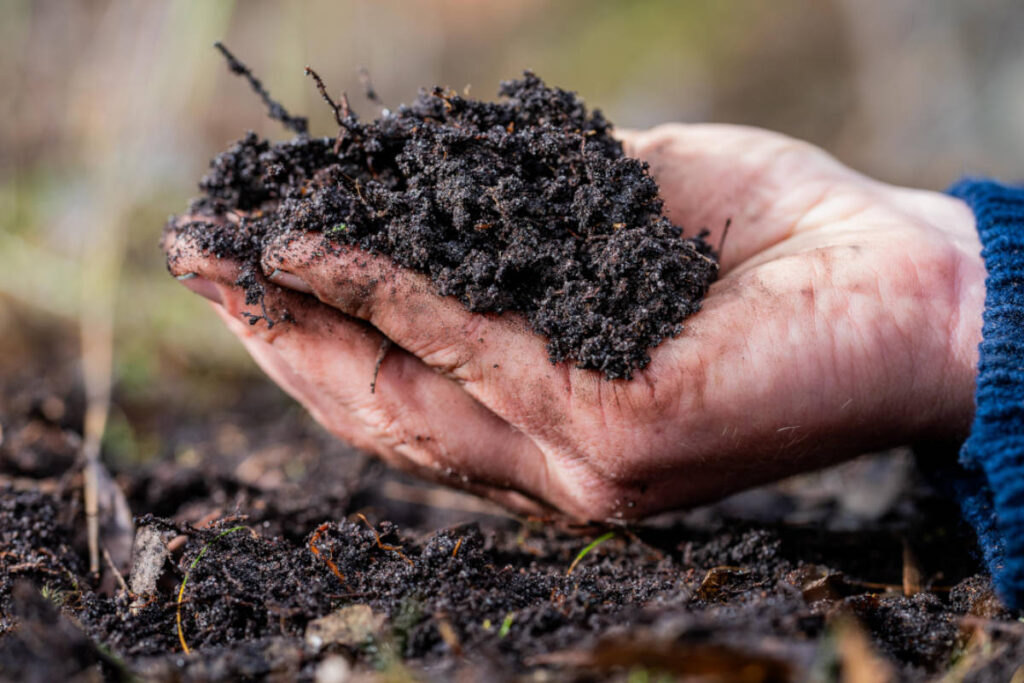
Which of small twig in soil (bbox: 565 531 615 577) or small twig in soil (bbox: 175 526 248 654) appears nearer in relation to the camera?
small twig in soil (bbox: 175 526 248 654)

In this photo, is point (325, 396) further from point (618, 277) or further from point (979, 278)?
point (979, 278)

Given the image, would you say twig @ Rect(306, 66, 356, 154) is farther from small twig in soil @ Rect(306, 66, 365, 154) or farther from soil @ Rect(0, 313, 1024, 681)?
soil @ Rect(0, 313, 1024, 681)

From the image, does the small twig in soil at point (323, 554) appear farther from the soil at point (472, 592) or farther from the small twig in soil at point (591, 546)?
the small twig in soil at point (591, 546)

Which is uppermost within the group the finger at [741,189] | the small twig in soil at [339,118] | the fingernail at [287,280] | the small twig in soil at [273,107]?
the small twig in soil at [273,107]

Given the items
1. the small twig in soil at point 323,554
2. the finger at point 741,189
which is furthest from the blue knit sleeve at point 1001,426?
the small twig in soil at point 323,554

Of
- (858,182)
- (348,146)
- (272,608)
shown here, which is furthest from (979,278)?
(272,608)

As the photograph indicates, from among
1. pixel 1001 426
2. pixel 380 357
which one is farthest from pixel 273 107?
pixel 1001 426

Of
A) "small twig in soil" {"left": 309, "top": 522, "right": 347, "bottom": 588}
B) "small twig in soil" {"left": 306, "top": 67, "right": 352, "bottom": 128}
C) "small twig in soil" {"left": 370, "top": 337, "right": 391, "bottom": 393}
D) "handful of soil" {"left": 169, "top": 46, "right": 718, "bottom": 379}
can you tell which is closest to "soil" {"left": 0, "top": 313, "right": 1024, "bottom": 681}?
"small twig in soil" {"left": 309, "top": 522, "right": 347, "bottom": 588}
